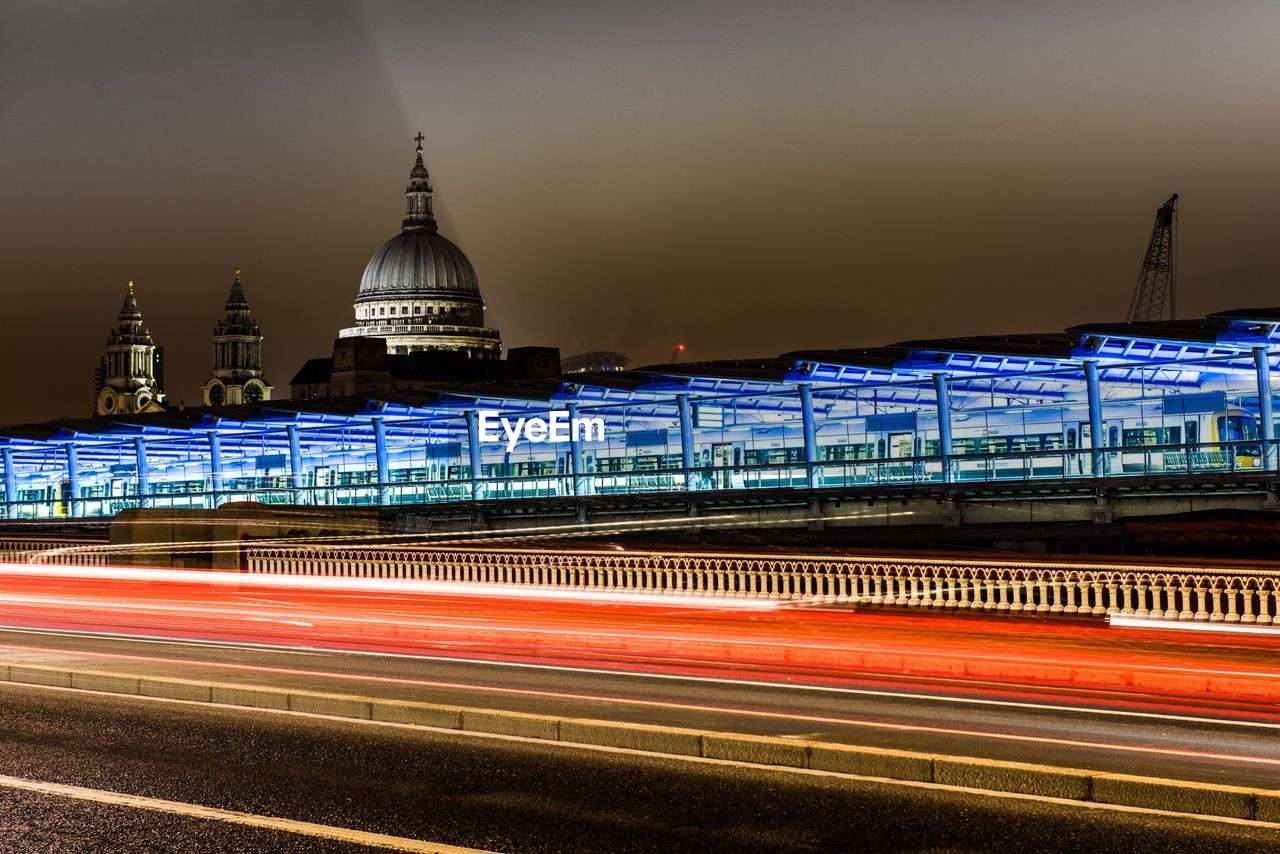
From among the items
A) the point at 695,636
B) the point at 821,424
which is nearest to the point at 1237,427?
the point at 821,424

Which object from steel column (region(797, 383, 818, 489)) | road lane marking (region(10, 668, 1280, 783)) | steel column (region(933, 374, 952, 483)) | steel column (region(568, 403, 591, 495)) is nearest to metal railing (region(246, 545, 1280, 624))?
A: road lane marking (region(10, 668, 1280, 783))

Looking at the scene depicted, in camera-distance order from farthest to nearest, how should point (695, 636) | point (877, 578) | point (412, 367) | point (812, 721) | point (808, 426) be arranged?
point (412, 367) → point (808, 426) → point (877, 578) → point (695, 636) → point (812, 721)

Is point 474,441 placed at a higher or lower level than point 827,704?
higher

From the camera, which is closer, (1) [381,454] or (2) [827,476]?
(2) [827,476]

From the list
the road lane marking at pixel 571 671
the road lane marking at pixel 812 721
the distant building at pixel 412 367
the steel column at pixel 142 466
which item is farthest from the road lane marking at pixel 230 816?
the distant building at pixel 412 367

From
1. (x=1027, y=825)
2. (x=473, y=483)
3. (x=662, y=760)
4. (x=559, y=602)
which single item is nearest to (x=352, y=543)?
(x=559, y=602)

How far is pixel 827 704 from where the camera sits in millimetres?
15188

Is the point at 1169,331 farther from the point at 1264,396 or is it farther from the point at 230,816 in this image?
the point at 230,816

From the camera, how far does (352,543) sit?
41.4 metres

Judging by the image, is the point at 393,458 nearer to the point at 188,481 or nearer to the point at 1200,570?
the point at 188,481

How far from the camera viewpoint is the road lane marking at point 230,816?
9.63m

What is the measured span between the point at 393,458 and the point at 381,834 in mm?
65661

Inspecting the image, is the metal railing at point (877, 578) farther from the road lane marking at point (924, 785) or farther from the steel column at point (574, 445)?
the steel column at point (574, 445)

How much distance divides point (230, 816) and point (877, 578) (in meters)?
17.2
